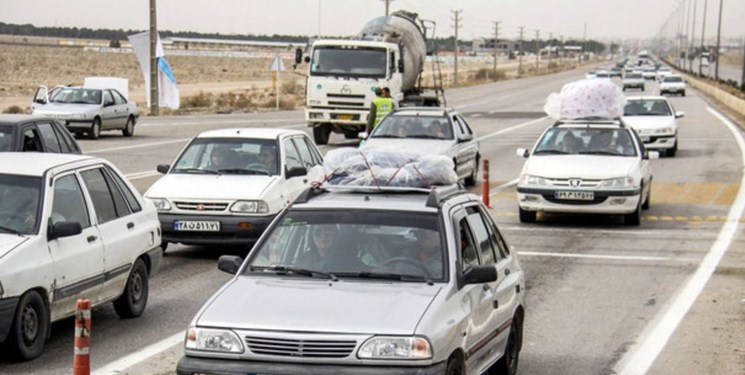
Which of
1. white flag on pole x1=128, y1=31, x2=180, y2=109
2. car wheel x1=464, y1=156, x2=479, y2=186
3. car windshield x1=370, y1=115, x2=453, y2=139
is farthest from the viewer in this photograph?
white flag on pole x1=128, y1=31, x2=180, y2=109

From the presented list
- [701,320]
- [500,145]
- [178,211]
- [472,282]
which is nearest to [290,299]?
[472,282]

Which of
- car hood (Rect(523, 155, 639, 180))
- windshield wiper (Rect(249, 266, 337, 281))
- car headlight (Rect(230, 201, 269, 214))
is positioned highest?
windshield wiper (Rect(249, 266, 337, 281))

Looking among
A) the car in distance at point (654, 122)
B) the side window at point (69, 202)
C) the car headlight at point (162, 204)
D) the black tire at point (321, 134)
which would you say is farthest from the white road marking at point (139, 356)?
the black tire at point (321, 134)

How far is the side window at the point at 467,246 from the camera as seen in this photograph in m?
Answer: 8.15

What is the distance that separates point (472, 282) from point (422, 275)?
30cm

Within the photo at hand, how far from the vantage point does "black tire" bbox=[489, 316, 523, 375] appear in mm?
8883

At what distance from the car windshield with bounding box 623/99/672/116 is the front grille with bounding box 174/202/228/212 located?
2171 cm

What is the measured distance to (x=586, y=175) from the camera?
1916 centimetres

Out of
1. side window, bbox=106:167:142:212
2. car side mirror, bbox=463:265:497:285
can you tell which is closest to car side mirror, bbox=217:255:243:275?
car side mirror, bbox=463:265:497:285

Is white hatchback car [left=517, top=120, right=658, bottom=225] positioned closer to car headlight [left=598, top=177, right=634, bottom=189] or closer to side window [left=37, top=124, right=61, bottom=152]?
car headlight [left=598, top=177, right=634, bottom=189]

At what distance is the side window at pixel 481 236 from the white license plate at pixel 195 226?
21.7 feet

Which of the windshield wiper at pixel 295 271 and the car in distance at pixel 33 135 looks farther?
the car in distance at pixel 33 135

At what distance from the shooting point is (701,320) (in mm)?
11859

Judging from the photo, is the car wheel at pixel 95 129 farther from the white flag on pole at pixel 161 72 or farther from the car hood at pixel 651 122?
the car hood at pixel 651 122
